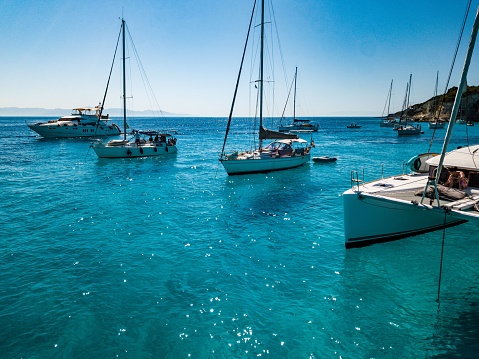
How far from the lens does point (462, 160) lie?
13266mm

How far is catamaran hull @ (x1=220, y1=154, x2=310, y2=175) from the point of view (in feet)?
93.4

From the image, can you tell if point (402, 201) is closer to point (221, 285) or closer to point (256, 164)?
point (221, 285)

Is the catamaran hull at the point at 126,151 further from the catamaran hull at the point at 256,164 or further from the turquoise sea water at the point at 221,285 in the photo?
the turquoise sea water at the point at 221,285

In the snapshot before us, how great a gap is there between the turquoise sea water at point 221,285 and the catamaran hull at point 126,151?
19.8m

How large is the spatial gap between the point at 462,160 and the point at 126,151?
3689cm

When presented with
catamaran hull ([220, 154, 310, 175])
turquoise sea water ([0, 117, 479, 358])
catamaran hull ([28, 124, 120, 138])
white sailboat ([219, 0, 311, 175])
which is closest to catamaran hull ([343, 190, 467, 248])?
turquoise sea water ([0, 117, 479, 358])

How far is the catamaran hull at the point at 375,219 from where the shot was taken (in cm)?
1216

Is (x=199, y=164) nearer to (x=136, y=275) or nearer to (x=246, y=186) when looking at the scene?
(x=246, y=186)

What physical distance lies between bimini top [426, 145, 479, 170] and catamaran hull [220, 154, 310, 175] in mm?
17198

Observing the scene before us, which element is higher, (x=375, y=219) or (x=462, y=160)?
(x=462, y=160)

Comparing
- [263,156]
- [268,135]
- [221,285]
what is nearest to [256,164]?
[263,156]

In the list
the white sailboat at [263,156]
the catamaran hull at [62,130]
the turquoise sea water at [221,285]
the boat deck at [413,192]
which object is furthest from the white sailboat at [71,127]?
the boat deck at [413,192]

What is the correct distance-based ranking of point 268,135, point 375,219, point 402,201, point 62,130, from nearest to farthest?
point 402,201 < point 375,219 < point 268,135 < point 62,130

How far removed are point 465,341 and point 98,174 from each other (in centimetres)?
3100
